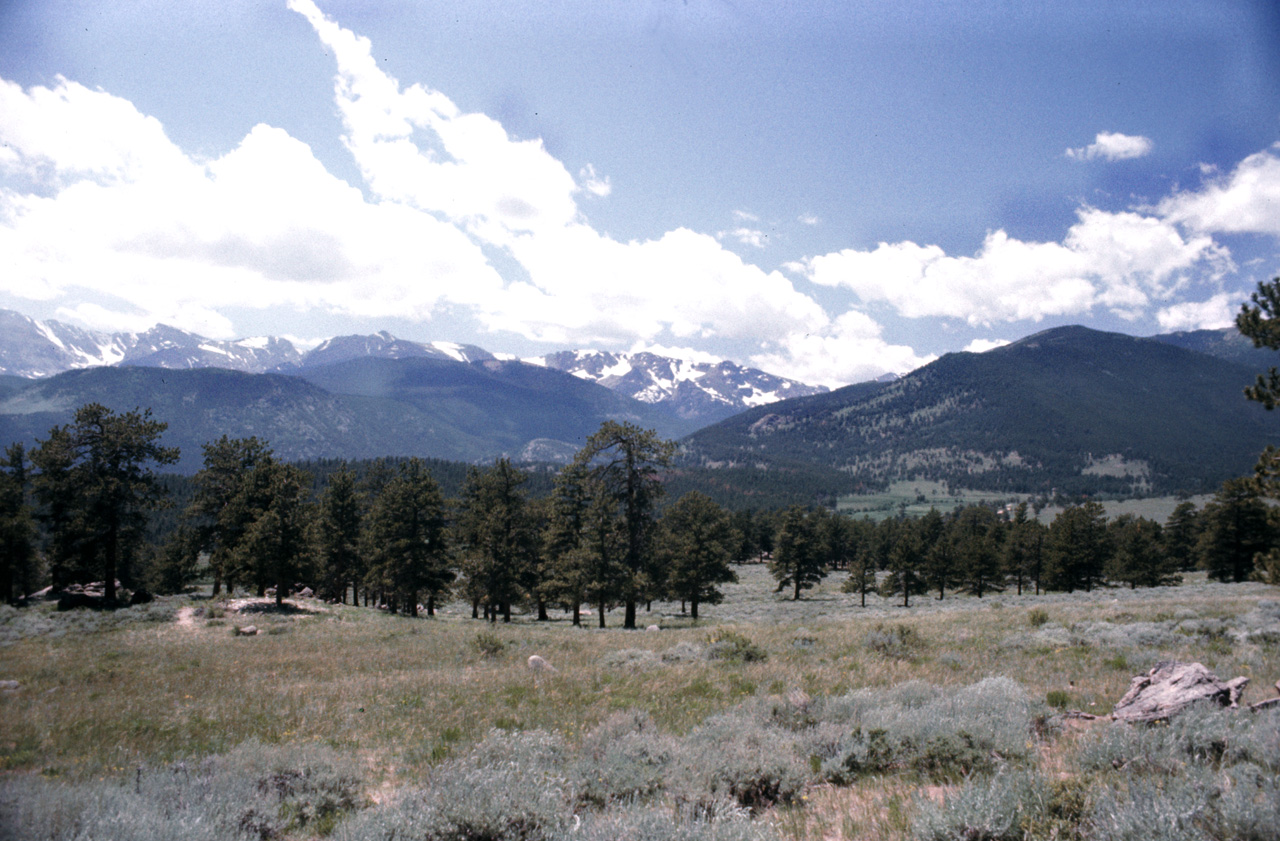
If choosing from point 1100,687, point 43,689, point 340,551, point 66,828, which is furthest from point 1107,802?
point 340,551

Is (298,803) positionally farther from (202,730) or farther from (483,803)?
(202,730)

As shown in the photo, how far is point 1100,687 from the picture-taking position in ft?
33.7

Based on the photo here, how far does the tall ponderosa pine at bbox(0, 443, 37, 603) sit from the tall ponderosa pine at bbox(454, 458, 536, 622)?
27.8m

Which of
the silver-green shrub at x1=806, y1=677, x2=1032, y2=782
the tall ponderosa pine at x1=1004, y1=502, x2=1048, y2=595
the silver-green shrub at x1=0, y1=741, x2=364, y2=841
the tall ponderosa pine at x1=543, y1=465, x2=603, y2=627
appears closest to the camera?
the silver-green shrub at x1=0, y1=741, x2=364, y2=841

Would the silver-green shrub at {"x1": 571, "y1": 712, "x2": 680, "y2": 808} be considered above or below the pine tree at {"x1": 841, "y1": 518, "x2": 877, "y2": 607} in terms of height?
above

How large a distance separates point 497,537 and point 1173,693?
108ft

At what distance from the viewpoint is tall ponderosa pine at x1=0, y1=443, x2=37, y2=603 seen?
35469 millimetres

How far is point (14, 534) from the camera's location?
3556 centimetres

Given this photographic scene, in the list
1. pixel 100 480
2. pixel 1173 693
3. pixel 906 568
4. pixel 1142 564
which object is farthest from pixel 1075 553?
pixel 100 480

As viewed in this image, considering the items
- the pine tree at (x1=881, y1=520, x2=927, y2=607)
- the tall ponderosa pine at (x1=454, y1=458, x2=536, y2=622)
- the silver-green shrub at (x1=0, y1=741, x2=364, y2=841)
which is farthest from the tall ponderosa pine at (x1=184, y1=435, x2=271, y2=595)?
the pine tree at (x1=881, y1=520, x2=927, y2=607)

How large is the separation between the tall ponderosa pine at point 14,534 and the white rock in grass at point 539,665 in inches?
1652

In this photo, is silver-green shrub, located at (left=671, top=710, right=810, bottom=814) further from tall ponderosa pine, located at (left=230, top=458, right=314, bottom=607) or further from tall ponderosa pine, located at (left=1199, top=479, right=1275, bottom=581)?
tall ponderosa pine, located at (left=1199, top=479, right=1275, bottom=581)

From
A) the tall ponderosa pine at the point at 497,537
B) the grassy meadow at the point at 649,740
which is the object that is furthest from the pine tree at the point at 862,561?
the grassy meadow at the point at 649,740

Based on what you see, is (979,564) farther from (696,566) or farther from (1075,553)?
(696,566)
